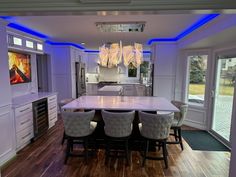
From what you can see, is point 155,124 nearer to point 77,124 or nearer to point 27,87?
point 77,124

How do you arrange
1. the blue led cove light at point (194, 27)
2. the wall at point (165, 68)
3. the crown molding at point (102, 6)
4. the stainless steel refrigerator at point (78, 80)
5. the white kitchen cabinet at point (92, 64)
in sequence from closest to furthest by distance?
the crown molding at point (102, 6), the blue led cove light at point (194, 27), the wall at point (165, 68), the stainless steel refrigerator at point (78, 80), the white kitchen cabinet at point (92, 64)

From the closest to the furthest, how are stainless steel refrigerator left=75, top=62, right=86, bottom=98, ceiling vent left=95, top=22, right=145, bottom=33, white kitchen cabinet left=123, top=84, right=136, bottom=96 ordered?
ceiling vent left=95, top=22, right=145, bottom=33
stainless steel refrigerator left=75, top=62, right=86, bottom=98
white kitchen cabinet left=123, top=84, right=136, bottom=96

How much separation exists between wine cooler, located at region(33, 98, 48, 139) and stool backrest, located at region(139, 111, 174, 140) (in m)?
2.48

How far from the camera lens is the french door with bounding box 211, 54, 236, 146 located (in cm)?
376

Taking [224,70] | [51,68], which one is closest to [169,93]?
[224,70]

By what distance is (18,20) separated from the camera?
130 inches

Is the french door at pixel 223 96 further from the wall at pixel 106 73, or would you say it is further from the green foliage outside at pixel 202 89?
the wall at pixel 106 73

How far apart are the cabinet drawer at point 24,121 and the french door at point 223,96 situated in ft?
14.4

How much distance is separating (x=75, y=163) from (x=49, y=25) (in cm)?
290

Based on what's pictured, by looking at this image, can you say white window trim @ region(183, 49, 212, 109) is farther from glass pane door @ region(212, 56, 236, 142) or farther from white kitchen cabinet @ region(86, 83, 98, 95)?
white kitchen cabinet @ region(86, 83, 98, 95)

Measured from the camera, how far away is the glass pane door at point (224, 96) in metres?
3.77

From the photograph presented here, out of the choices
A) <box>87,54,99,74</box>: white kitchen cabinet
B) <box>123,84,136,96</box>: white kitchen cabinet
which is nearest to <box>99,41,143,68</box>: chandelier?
<box>123,84,136,96</box>: white kitchen cabinet

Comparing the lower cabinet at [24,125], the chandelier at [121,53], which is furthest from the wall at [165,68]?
the lower cabinet at [24,125]

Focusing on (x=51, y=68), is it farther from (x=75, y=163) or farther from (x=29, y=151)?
(x=75, y=163)
